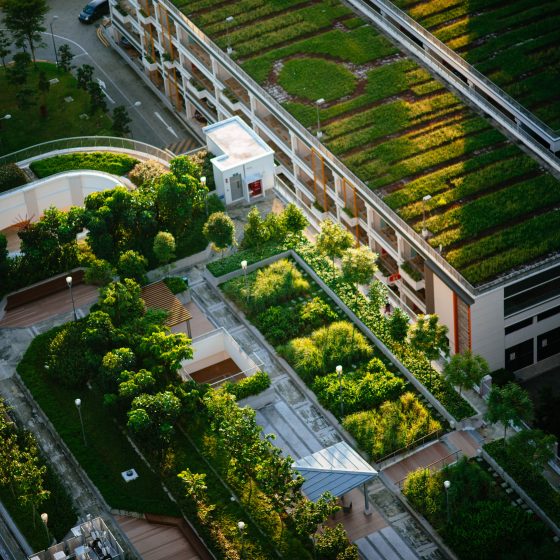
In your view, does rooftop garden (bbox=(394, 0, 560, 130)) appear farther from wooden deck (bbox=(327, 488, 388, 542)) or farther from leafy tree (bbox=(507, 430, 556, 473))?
wooden deck (bbox=(327, 488, 388, 542))

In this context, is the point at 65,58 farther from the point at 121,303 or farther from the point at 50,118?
the point at 121,303

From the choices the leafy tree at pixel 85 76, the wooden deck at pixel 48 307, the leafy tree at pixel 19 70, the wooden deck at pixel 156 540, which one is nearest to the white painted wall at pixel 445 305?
the wooden deck at pixel 48 307

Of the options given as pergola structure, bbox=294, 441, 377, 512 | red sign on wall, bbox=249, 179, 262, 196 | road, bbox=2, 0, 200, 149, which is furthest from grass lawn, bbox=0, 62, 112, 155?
pergola structure, bbox=294, 441, 377, 512

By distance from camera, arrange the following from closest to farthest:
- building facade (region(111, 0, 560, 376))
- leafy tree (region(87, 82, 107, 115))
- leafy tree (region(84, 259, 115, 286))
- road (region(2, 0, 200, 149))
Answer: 1. building facade (region(111, 0, 560, 376))
2. leafy tree (region(84, 259, 115, 286))
3. leafy tree (region(87, 82, 107, 115))
4. road (region(2, 0, 200, 149))

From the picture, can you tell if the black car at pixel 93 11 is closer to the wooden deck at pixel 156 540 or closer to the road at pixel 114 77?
the road at pixel 114 77

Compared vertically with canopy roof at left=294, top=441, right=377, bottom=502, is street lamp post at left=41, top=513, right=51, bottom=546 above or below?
above

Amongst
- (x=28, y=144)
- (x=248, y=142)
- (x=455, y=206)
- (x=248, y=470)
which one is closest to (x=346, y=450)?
(x=248, y=470)

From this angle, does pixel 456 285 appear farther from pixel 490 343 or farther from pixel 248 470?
pixel 248 470
